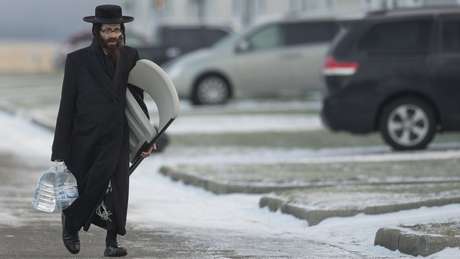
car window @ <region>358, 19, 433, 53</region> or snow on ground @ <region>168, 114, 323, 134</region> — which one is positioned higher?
car window @ <region>358, 19, 433, 53</region>

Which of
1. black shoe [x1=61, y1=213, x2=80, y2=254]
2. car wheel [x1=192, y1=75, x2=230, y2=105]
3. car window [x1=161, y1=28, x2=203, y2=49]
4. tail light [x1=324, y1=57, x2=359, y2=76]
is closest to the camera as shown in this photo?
black shoe [x1=61, y1=213, x2=80, y2=254]

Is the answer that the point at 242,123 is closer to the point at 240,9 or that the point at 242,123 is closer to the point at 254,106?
the point at 254,106

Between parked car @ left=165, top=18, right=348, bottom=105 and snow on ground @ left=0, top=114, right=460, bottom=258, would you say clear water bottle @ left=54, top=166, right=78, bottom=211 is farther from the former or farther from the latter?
parked car @ left=165, top=18, right=348, bottom=105

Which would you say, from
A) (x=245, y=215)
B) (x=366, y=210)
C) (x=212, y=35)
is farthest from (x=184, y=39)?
(x=366, y=210)

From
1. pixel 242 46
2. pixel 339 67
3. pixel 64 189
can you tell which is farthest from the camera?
pixel 242 46

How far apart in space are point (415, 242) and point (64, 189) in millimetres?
2320

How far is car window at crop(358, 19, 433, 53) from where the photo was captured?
19.3 meters

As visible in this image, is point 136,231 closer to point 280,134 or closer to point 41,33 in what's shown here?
point 280,134

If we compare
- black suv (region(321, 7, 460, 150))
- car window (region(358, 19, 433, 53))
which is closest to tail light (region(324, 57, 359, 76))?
black suv (region(321, 7, 460, 150))

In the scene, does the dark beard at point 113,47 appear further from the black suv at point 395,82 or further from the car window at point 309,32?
the car window at point 309,32

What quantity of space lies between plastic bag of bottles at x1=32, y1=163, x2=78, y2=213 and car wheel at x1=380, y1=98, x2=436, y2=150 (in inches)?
385

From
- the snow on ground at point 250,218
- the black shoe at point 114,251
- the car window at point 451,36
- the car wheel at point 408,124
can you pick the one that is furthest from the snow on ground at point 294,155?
the black shoe at point 114,251

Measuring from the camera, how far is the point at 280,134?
73.8 ft

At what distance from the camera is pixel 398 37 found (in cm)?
1939
